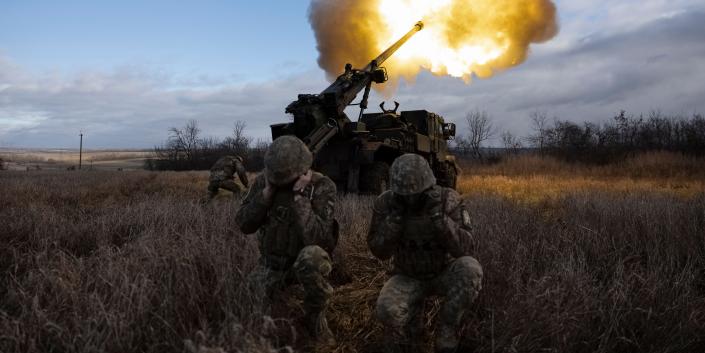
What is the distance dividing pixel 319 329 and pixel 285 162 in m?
1.05

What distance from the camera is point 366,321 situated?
10.9ft

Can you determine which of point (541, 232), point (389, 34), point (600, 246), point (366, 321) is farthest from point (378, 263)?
point (389, 34)

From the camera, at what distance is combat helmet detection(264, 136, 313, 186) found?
3152 millimetres

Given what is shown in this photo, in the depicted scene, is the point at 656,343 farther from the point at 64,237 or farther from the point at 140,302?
the point at 64,237

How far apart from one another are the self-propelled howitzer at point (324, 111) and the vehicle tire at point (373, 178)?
0.97 meters

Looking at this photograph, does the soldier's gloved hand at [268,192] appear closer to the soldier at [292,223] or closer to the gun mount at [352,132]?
the soldier at [292,223]

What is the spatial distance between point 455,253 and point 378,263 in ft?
5.97

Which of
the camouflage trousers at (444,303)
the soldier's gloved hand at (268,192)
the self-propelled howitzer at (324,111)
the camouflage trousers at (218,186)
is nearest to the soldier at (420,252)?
the camouflage trousers at (444,303)

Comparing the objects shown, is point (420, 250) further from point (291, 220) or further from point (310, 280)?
point (291, 220)

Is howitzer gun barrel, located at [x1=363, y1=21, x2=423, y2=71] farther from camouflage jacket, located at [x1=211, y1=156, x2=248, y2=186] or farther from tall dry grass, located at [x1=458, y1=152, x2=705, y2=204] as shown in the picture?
tall dry grass, located at [x1=458, y1=152, x2=705, y2=204]

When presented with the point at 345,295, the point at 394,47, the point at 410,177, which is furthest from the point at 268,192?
the point at 394,47

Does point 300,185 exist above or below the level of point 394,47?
below

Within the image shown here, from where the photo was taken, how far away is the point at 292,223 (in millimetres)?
3256

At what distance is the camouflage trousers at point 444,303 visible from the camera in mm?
2742
